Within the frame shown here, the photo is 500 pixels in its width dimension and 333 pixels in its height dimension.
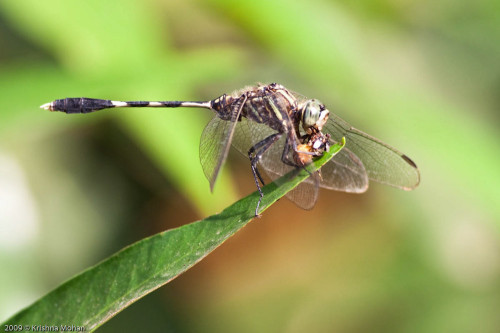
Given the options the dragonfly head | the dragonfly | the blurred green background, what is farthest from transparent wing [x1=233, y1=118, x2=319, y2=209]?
the blurred green background

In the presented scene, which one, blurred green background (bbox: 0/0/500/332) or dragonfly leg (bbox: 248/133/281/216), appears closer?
dragonfly leg (bbox: 248/133/281/216)

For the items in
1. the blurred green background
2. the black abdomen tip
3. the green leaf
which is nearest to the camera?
the green leaf

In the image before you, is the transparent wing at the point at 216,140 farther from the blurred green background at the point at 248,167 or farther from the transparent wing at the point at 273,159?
the blurred green background at the point at 248,167

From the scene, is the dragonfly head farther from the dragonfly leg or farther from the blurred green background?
the blurred green background

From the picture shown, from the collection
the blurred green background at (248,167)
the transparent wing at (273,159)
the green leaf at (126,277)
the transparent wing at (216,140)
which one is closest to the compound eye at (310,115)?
the transparent wing at (273,159)

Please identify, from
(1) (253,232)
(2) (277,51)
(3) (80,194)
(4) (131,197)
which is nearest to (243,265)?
(1) (253,232)

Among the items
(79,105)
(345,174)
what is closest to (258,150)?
(345,174)

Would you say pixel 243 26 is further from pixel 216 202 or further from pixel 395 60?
pixel 395 60
